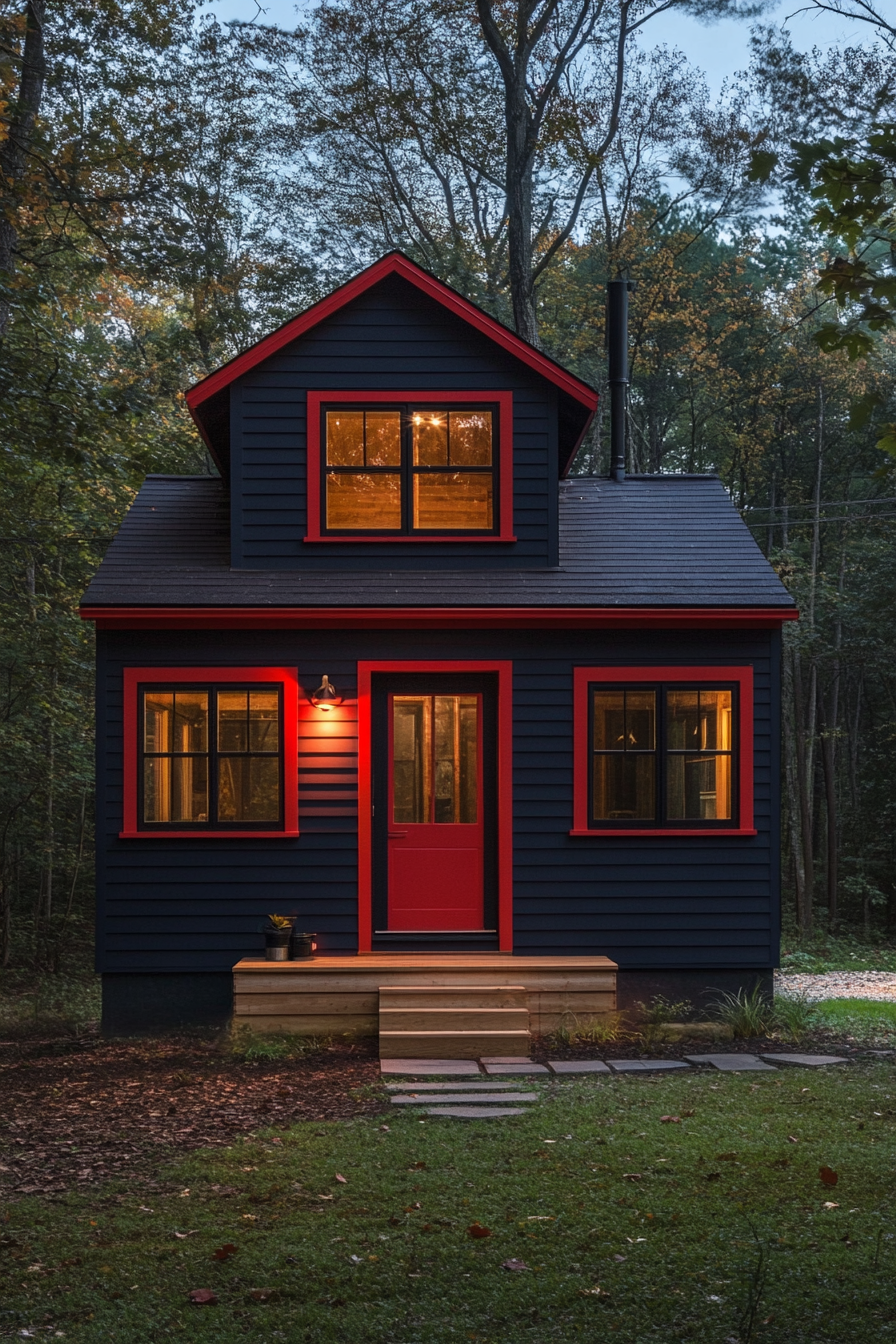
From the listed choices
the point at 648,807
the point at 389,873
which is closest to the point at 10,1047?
the point at 389,873

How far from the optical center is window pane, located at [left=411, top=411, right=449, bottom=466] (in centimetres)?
977

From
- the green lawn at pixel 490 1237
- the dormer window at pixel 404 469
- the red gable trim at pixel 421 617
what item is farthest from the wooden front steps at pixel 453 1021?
the dormer window at pixel 404 469

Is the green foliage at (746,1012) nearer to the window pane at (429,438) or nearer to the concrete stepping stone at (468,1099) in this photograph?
the concrete stepping stone at (468,1099)

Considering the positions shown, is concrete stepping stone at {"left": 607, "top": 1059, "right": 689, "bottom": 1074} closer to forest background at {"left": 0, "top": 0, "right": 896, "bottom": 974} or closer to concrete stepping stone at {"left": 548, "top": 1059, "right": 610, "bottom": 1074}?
concrete stepping stone at {"left": 548, "top": 1059, "right": 610, "bottom": 1074}

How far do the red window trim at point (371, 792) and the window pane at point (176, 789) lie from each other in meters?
1.22

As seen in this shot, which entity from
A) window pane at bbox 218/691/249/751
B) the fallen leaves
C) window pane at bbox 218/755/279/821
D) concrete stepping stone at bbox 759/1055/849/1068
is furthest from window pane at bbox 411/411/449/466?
the fallen leaves

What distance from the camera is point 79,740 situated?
16.3m

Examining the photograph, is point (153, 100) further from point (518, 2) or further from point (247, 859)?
point (247, 859)

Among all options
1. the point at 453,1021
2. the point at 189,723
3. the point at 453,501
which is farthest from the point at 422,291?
the point at 453,1021

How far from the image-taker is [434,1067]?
304 inches

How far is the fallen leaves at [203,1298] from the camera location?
3844mm

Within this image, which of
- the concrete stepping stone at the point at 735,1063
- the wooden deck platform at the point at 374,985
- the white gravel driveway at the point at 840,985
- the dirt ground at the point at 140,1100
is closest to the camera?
the dirt ground at the point at 140,1100

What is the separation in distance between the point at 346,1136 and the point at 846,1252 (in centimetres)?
259

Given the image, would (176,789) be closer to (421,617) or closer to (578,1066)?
(421,617)
